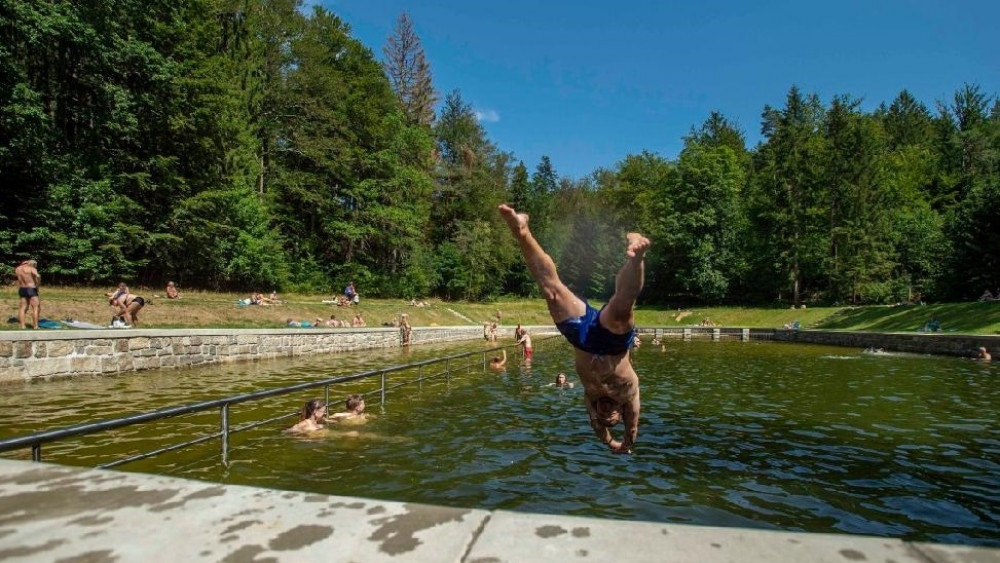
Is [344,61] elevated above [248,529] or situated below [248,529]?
above

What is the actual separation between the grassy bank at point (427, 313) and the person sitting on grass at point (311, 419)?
12.8 m

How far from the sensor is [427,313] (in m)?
44.8

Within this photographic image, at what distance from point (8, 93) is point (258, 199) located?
18.0 metres

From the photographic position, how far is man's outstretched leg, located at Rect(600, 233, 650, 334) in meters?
4.55

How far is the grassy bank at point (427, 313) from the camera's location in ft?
72.1

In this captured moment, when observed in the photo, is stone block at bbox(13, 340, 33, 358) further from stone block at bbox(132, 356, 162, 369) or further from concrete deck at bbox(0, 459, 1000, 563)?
concrete deck at bbox(0, 459, 1000, 563)

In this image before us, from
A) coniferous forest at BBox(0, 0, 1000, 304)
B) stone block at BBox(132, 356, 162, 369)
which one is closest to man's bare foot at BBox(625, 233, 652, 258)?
stone block at BBox(132, 356, 162, 369)

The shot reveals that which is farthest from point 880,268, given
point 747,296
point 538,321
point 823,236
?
point 538,321

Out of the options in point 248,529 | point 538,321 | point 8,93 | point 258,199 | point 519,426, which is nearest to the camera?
point 248,529

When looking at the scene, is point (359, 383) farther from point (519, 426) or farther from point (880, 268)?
point (880, 268)

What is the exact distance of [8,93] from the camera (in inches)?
869

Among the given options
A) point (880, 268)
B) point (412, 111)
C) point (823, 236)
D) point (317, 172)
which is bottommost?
point (880, 268)

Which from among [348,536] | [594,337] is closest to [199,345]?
[594,337]

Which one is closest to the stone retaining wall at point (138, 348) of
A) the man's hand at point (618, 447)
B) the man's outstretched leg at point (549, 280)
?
the man's outstretched leg at point (549, 280)
